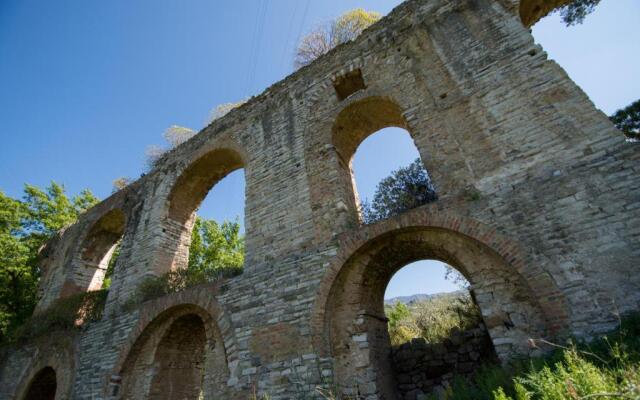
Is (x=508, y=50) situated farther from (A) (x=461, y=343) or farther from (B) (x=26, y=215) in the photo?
(B) (x=26, y=215)

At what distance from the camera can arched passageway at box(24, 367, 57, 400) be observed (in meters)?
9.21

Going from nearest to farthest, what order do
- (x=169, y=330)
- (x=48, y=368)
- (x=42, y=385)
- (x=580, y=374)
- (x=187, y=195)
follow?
1. (x=580, y=374)
2. (x=169, y=330)
3. (x=48, y=368)
4. (x=42, y=385)
5. (x=187, y=195)

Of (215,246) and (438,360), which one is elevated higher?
(215,246)

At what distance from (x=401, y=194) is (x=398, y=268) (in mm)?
1429

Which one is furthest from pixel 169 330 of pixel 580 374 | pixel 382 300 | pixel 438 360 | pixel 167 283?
pixel 580 374

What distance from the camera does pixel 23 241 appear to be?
1326 cm

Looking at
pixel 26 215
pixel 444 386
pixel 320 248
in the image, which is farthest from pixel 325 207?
pixel 26 215

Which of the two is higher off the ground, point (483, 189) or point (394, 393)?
point (483, 189)

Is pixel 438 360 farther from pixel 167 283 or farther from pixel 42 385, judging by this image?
pixel 42 385

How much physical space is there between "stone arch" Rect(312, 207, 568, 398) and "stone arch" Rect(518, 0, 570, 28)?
5111 mm

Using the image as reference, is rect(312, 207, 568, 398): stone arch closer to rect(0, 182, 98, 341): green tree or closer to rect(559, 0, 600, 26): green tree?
rect(559, 0, 600, 26): green tree

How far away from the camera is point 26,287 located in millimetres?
12406

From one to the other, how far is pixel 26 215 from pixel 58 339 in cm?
720

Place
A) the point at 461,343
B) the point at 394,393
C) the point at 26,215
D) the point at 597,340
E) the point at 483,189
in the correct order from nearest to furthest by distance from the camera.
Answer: the point at 597,340 → the point at 483,189 → the point at 394,393 → the point at 461,343 → the point at 26,215
